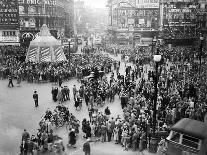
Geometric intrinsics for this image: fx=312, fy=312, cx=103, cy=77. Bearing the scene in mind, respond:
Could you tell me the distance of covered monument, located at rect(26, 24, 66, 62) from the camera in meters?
41.4

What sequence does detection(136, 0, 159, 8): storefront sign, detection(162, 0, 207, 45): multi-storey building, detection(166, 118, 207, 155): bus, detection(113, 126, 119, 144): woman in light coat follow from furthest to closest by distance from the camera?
detection(136, 0, 159, 8): storefront sign
detection(162, 0, 207, 45): multi-storey building
detection(113, 126, 119, 144): woman in light coat
detection(166, 118, 207, 155): bus

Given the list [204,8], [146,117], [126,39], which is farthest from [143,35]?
[146,117]

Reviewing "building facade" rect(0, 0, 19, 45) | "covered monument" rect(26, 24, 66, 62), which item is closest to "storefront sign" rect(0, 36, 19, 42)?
"building facade" rect(0, 0, 19, 45)

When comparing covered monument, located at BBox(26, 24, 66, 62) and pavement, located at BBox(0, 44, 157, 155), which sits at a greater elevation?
covered monument, located at BBox(26, 24, 66, 62)

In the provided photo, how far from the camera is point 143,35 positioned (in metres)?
73.8

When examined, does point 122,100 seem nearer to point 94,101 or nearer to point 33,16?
point 94,101

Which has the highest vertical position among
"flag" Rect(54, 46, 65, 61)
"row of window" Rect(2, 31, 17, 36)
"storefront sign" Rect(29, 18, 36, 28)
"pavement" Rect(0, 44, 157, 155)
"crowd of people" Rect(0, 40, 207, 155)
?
"storefront sign" Rect(29, 18, 36, 28)

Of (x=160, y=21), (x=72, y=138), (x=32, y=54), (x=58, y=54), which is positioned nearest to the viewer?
(x=72, y=138)

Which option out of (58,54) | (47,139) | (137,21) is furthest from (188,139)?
(137,21)

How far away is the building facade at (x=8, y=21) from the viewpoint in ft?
181

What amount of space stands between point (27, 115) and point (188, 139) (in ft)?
44.3

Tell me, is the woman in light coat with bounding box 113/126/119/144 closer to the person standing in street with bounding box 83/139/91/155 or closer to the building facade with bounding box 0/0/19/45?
the person standing in street with bounding box 83/139/91/155

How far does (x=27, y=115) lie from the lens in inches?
908

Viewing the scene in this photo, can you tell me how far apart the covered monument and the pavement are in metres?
7.97
